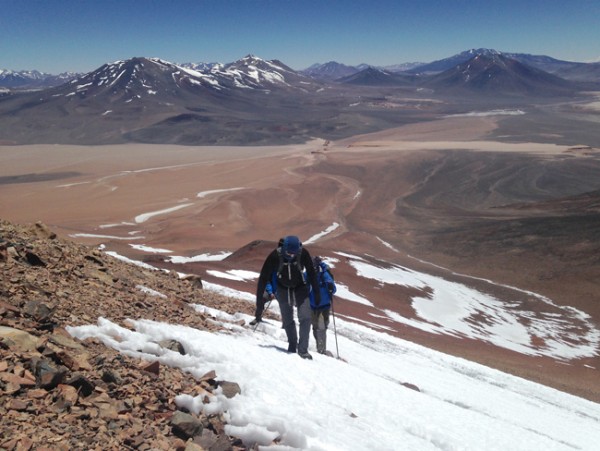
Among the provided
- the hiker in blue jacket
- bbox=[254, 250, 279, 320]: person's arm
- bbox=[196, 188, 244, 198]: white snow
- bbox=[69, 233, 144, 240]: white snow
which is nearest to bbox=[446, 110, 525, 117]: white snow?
bbox=[196, 188, 244, 198]: white snow

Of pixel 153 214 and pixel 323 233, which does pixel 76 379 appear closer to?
pixel 323 233

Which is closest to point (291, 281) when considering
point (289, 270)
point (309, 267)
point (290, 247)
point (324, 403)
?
point (289, 270)

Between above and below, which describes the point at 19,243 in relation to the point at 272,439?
above

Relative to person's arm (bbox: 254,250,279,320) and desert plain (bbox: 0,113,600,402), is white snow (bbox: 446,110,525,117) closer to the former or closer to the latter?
desert plain (bbox: 0,113,600,402)

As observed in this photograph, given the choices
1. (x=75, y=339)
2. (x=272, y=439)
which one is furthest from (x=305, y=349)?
(x=75, y=339)

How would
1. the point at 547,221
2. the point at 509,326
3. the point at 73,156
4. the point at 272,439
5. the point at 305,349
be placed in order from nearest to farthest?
the point at 272,439
the point at 305,349
the point at 509,326
the point at 547,221
the point at 73,156

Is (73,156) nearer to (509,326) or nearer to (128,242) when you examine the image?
(128,242)
